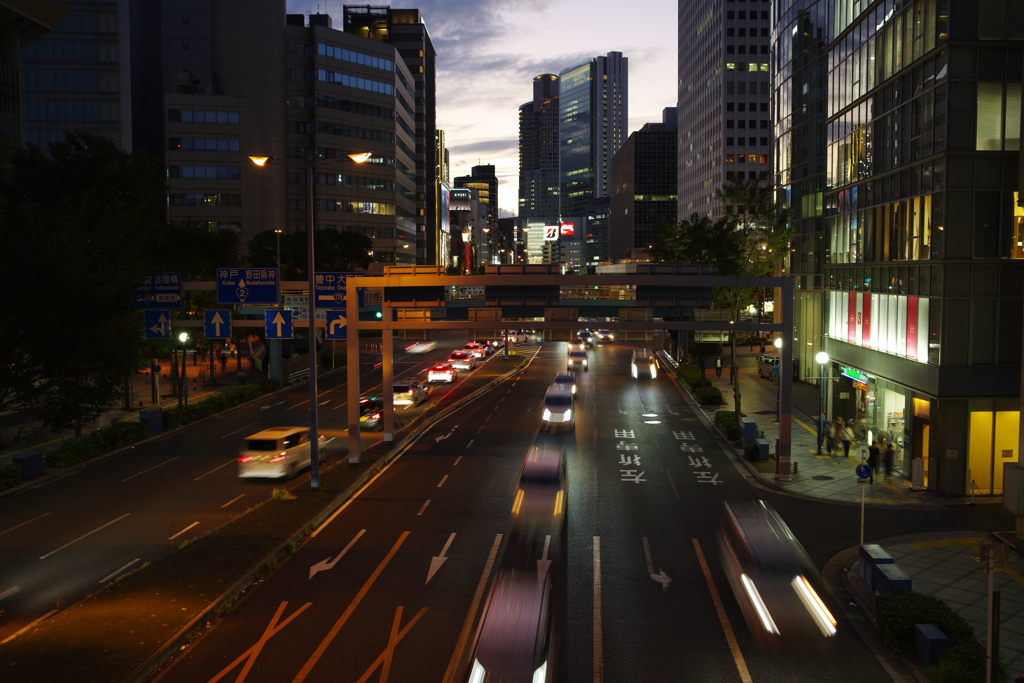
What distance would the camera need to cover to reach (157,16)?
101625mm

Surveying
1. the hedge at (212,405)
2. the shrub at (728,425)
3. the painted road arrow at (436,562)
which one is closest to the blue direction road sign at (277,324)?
the hedge at (212,405)

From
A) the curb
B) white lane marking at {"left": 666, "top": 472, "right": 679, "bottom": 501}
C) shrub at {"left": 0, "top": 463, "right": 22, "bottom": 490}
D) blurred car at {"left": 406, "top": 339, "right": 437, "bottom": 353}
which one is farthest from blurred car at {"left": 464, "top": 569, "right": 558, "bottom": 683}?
blurred car at {"left": 406, "top": 339, "right": 437, "bottom": 353}

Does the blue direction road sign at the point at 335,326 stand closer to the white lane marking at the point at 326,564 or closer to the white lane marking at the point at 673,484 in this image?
the white lane marking at the point at 326,564

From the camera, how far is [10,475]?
83.4ft

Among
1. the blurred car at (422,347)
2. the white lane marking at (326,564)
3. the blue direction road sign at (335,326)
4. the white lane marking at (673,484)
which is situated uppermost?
the blue direction road sign at (335,326)

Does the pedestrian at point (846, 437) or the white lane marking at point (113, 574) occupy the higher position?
the pedestrian at point (846, 437)

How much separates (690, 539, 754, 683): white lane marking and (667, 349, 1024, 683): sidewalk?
2666 millimetres

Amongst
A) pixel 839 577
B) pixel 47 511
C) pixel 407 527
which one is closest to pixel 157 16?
pixel 47 511

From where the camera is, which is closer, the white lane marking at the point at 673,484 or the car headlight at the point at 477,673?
the car headlight at the point at 477,673

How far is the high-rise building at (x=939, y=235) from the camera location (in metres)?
23.8

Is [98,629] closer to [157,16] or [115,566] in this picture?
[115,566]

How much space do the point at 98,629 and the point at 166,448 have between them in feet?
67.6

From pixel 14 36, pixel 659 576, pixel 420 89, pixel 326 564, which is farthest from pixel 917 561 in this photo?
pixel 420 89

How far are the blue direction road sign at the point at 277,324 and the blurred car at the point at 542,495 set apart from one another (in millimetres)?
12431
